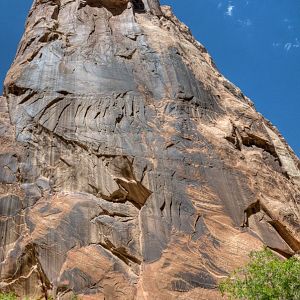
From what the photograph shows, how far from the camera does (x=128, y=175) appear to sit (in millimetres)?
26219

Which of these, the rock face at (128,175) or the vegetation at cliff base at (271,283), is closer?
the vegetation at cliff base at (271,283)

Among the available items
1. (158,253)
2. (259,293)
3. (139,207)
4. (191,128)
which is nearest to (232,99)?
(191,128)

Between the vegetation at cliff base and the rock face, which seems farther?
the rock face

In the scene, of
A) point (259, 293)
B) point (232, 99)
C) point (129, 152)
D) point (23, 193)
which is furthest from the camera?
point (232, 99)

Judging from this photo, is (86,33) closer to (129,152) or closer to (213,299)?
(129,152)

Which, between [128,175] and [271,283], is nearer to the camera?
[271,283]

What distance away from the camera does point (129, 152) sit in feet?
88.0

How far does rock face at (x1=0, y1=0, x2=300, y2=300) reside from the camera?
886 inches

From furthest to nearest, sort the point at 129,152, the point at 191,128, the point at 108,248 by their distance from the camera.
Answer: the point at 191,128
the point at 129,152
the point at 108,248

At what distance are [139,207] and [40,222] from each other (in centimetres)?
552

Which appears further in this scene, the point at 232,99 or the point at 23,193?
the point at 232,99

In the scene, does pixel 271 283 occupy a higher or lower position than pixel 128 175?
lower

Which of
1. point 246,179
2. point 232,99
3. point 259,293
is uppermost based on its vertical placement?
point 232,99

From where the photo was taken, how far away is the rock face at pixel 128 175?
73.9 ft
